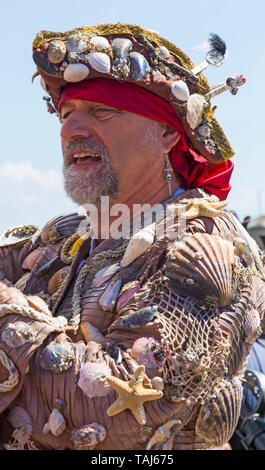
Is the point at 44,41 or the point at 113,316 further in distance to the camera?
the point at 44,41

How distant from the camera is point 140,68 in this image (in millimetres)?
3689

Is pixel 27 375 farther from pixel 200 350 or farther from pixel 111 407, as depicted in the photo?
pixel 200 350

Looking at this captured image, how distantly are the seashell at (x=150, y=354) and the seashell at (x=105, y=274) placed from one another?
0.63 metres

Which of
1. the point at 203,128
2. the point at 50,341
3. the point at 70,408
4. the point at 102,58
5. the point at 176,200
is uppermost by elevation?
the point at 102,58

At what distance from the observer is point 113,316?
11.1ft

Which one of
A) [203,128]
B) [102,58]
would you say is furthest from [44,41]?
[203,128]

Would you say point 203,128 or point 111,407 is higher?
point 203,128

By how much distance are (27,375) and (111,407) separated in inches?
15.3

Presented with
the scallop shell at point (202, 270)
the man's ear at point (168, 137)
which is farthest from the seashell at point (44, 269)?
the scallop shell at point (202, 270)

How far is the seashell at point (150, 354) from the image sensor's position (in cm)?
294

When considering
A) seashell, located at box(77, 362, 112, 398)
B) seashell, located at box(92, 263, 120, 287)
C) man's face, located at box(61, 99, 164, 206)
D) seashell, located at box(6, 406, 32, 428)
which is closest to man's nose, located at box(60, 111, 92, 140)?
man's face, located at box(61, 99, 164, 206)

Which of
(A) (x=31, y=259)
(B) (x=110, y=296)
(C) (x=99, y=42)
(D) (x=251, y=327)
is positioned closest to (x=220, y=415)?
(D) (x=251, y=327)

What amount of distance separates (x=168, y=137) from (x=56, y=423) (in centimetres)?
175

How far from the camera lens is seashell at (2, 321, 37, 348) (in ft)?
9.64
